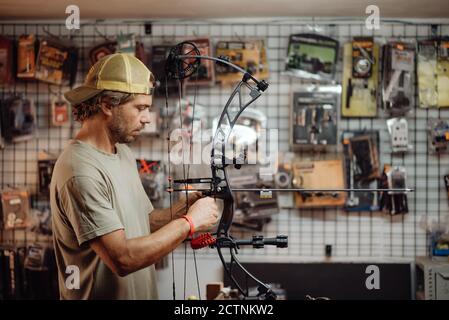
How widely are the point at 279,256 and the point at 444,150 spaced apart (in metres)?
1.22

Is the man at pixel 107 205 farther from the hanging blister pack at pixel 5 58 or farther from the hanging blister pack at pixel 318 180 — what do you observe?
the hanging blister pack at pixel 5 58

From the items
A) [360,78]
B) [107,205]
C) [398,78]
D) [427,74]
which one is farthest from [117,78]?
[427,74]

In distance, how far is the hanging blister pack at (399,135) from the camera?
3.43 metres

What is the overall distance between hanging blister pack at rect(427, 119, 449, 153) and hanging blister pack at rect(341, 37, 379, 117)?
352 millimetres

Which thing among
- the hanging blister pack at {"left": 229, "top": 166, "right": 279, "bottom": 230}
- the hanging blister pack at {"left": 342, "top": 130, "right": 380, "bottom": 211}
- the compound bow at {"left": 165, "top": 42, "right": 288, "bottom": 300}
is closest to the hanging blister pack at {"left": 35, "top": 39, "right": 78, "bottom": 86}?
the hanging blister pack at {"left": 229, "top": 166, "right": 279, "bottom": 230}

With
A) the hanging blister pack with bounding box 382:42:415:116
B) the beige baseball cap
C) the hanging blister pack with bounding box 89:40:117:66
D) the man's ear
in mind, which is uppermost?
the hanging blister pack with bounding box 89:40:117:66

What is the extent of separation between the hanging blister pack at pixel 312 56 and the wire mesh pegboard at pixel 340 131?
8cm

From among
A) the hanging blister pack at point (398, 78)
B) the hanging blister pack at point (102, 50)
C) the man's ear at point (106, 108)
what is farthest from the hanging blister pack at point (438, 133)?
the man's ear at point (106, 108)

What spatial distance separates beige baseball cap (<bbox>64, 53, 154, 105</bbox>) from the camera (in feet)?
6.70

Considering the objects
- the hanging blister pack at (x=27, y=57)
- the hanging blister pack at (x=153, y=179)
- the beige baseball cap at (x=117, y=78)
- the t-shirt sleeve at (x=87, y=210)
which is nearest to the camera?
the t-shirt sleeve at (x=87, y=210)

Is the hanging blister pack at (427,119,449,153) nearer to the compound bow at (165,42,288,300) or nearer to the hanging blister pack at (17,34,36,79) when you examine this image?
the compound bow at (165,42,288,300)

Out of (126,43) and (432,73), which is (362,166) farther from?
(126,43)

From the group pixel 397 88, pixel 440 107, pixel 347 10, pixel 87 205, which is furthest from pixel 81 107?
pixel 440 107

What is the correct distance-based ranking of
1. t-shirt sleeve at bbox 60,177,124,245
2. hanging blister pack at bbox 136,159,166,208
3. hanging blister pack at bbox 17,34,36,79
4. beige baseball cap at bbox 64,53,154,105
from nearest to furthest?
t-shirt sleeve at bbox 60,177,124,245, beige baseball cap at bbox 64,53,154,105, hanging blister pack at bbox 136,159,166,208, hanging blister pack at bbox 17,34,36,79
